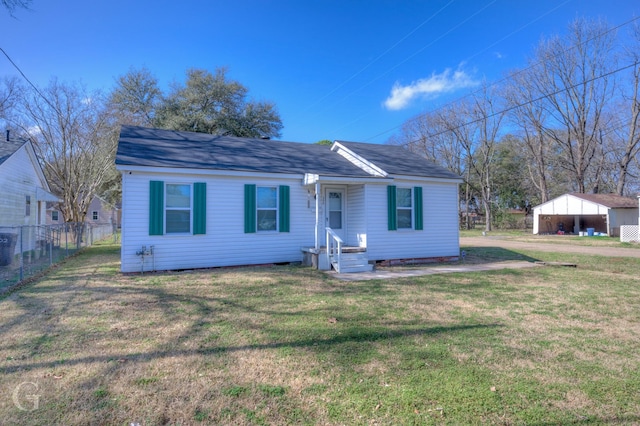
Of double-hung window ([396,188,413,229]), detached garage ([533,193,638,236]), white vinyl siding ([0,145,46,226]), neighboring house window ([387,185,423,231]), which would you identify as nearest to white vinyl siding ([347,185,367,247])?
neighboring house window ([387,185,423,231])

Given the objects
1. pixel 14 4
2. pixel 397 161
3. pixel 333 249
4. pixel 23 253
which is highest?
pixel 14 4

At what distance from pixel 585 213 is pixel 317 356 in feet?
90.5

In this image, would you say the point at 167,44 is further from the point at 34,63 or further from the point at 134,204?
the point at 134,204

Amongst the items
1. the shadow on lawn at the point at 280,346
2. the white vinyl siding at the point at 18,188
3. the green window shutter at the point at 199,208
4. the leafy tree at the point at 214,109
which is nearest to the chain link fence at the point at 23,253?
the white vinyl siding at the point at 18,188

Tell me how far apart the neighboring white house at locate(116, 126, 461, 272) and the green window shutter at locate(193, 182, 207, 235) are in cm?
2

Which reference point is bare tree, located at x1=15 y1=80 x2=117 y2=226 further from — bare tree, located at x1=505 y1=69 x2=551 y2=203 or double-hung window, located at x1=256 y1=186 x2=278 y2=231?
bare tree, located at x1=505 y1=69 x2=551 y2=203

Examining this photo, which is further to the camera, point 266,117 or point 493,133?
point 493,133

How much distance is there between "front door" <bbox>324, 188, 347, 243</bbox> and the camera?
10.6 meters

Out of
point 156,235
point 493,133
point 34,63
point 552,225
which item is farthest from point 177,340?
point 493,133

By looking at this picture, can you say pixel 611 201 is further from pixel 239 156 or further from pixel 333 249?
pixel 239 156

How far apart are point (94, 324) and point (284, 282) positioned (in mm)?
3575

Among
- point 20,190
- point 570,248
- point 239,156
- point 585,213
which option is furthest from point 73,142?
point 585,213

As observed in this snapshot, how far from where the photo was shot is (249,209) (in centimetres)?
943

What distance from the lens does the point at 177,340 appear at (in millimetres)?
4004
